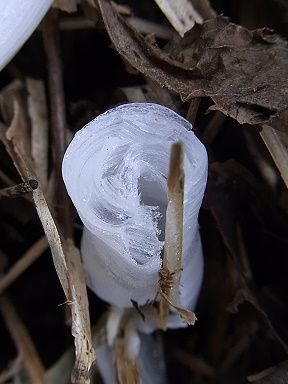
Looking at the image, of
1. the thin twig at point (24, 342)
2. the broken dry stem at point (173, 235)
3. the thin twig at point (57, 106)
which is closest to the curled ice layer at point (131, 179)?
the broken dry stem at point (173, 235)

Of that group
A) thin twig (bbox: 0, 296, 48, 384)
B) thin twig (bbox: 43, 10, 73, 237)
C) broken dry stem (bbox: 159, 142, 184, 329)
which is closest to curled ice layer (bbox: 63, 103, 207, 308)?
broken dry stem (bbox: 159, 142, 184, 329)

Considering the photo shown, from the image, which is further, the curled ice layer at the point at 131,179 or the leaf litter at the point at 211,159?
the leaf litter at the point at 211,159

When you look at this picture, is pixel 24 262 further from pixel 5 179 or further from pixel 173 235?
pixel 173 235

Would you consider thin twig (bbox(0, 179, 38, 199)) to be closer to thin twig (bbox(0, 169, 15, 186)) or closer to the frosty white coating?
thin twig (bbox(0, 169, 15, 186))

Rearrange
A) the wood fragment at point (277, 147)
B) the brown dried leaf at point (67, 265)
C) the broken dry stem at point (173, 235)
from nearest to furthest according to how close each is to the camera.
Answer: the broken dry stem at point (173, 235) → the brown dried leaf at point (67, 265) → the wood fragment at point (277, 147)

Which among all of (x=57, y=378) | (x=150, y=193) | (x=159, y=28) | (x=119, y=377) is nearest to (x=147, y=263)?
(x=150, y=193)

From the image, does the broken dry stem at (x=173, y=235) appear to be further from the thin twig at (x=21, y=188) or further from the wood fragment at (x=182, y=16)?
the wood fragment at (x=182, y=16)

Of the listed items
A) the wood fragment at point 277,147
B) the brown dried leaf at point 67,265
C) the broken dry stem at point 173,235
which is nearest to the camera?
the broken dry stem at point 173,235
